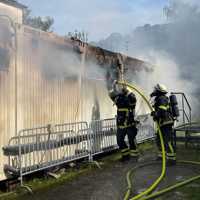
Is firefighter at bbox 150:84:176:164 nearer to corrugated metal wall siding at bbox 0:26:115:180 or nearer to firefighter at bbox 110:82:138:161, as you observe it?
firefighter at bbox 110:82:138:161

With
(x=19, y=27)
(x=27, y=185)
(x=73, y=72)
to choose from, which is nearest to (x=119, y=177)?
(x=27, y=185)

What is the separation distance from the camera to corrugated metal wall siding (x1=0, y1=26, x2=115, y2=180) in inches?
194

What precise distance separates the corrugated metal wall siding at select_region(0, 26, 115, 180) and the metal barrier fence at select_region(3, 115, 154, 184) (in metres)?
0.17

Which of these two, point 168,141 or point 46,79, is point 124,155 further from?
point 46,79

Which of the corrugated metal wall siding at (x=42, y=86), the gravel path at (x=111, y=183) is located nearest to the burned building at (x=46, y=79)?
the corrugated metal wall siding at (x=42, y=86)

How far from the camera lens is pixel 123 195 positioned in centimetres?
448

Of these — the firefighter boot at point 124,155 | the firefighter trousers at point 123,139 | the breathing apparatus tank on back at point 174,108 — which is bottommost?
the firefighter boot at point 124,155

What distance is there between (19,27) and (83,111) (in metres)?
2.76

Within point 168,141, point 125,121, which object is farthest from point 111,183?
point 168,141

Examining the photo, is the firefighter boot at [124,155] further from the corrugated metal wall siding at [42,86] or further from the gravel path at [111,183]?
the corrugated metal wall siding at [42,86]

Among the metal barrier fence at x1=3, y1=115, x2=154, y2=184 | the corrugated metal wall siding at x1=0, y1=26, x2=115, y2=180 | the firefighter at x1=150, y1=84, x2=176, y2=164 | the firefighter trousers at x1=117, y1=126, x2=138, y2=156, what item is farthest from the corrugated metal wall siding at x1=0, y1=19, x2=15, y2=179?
the firefighter at x1=150, y1=84, x2=176, y2=164

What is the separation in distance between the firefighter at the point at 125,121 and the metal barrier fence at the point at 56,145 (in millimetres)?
516

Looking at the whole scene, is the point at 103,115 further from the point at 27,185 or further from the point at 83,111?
the point at 27,185

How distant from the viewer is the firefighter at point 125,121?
6.75 m
